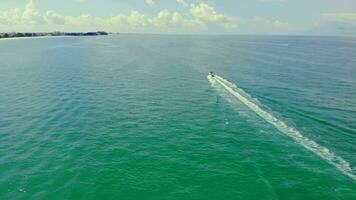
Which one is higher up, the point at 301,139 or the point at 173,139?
the point at 301,139

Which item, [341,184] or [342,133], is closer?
[341,184]

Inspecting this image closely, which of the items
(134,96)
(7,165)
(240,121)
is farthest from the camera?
(134,96)

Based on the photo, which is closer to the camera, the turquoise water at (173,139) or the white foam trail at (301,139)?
the turquoise water at (173,139)

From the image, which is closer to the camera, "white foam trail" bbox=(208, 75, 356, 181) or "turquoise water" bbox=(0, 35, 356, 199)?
"turquoise water" bbox=(0, 35, 356, 199)

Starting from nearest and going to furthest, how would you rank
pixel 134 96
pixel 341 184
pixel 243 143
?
1. pixel 341 184
2. pixel 243 143
3. pixel 134 96

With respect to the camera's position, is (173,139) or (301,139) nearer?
(301,139)

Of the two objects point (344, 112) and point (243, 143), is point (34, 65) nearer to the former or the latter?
point (243, 143)

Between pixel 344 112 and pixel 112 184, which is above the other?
pixel 344 112

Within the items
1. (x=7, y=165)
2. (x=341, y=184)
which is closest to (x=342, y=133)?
(x=341, y=184)
